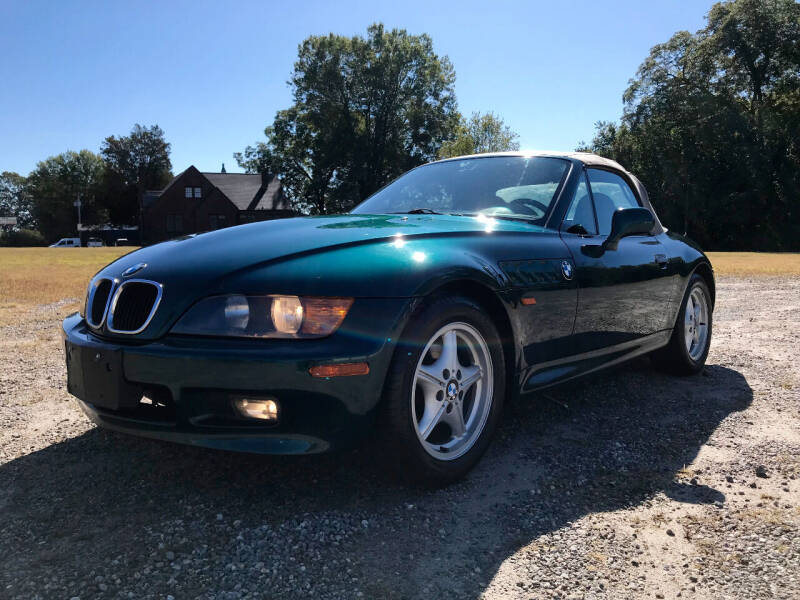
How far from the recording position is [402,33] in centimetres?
4931

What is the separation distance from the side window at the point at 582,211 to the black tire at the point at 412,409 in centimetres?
107

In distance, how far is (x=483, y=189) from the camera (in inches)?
144

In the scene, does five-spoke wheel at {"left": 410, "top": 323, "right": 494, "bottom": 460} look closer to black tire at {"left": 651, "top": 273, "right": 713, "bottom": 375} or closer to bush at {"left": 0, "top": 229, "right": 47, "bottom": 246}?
black tire at {"left": 651, "top": 273, "right": 713, "bottom": 375}

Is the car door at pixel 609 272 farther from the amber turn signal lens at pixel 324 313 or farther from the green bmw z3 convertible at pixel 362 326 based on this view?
the amber turn signal lens at pixel 324 313

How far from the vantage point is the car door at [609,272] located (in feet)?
11.1

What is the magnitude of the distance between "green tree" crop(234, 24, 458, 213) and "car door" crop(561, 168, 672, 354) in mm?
44094

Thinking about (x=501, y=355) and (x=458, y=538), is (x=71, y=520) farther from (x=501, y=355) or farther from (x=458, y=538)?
(x=501, y=355)

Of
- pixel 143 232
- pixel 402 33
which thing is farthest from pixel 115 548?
pixel 143 232

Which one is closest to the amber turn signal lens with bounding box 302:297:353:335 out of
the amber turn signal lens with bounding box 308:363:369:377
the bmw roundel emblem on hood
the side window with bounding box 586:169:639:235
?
the amber turn signal lens with bounding box 308:363:369:377

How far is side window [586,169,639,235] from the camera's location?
3.84m

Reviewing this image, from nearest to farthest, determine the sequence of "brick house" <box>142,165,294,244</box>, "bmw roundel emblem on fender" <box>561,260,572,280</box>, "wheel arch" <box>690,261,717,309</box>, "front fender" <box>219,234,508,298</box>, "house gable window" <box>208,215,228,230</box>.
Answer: "front fender" <box>219,234,508,298</box> < "bmw roundel emblem on fender" <box>561,260,572,280</box> < "wheel arch" <box>690,261,717,309</box> < "brick house" <box>142,165,294,244</box> < "house gable window" <box>208,215,228,230</box>

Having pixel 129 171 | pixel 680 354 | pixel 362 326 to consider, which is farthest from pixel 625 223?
pixel 129 171

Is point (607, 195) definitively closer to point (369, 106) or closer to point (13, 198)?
point (369, 106)

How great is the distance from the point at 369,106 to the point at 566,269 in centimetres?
4838
